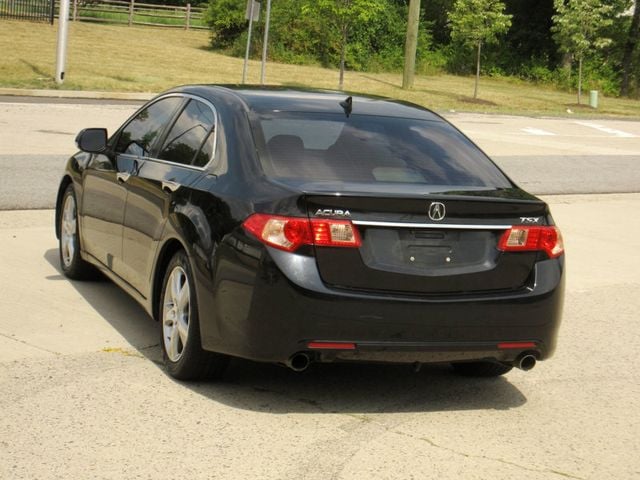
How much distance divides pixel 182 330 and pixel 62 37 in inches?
980

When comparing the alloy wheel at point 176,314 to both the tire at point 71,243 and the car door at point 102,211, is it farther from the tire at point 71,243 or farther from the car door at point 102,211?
the tire at point 71,243

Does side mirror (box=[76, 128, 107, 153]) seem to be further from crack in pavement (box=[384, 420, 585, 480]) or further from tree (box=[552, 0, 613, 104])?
tree (box=[552, 0, 613, 104])

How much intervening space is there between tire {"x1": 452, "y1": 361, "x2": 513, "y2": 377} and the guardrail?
51499 millimetres

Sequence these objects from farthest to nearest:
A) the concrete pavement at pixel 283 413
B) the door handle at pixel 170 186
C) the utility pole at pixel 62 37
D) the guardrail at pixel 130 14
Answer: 1. the guardrail at pixel 130 14
2. the utility pole at pixel 62 37
3. the door handle at pixel 170 186
4. the concrete pavement at pixel 283 413

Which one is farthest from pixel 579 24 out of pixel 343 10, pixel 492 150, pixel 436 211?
pixel 436 211

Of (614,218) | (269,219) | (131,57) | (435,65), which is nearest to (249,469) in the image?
(269,219)

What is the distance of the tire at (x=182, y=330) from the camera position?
229 inches

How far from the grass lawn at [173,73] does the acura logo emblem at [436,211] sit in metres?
25.4

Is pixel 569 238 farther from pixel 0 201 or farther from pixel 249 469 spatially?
pixel 249 469

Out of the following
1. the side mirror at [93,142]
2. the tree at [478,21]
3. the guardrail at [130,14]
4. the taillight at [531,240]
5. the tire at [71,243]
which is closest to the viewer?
the taillight at [531,240]

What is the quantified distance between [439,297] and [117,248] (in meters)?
2.41

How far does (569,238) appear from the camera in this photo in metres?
12.2

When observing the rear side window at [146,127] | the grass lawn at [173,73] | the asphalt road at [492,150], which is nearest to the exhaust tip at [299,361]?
the rear side window at [146,127]

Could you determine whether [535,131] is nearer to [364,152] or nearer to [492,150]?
[492,150]
